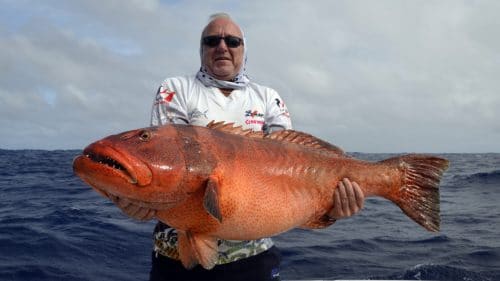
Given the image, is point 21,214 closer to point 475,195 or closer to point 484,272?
point 484,272

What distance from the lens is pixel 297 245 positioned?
35.7ft

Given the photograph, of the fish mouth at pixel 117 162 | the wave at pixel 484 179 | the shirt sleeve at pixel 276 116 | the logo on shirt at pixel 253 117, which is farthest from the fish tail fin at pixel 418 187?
the wave at pixel 484 179

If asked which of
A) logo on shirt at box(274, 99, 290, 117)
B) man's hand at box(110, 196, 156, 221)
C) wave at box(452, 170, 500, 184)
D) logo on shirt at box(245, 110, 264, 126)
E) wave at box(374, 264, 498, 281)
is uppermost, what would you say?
logo on shirt at box(274, 99, 290, 117)

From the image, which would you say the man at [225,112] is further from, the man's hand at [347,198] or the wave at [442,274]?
the wave at [442,274]

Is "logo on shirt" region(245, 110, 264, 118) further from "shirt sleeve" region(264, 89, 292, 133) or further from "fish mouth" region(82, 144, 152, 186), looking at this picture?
"fish mouth" region(82, 144, 152, 186)

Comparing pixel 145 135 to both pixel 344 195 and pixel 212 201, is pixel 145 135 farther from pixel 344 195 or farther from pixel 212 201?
pixel 344 195

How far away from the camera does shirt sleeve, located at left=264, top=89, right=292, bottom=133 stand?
4438mm

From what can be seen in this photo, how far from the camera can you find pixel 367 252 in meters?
10.7

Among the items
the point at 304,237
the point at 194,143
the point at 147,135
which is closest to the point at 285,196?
the point at 194,143

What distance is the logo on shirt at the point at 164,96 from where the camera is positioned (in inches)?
162

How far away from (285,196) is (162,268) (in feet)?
4.33

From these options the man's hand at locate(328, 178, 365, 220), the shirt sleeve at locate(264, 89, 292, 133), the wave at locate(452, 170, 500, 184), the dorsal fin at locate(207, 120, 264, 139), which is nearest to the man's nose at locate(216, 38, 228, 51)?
the shirt sleeve at locate(264, 89, 292, 133)

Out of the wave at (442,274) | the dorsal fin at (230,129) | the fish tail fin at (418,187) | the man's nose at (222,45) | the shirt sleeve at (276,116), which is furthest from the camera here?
the wave at (442,274)

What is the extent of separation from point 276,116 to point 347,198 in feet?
3.80
